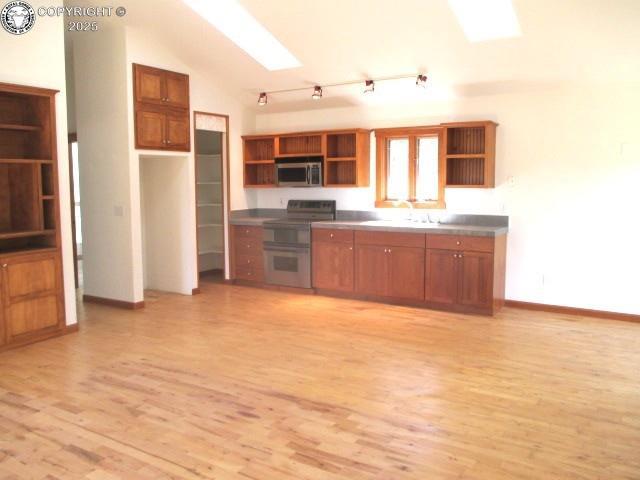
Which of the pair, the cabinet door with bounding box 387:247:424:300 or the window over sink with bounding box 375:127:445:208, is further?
the window over sink with bounding box 375:127:445:208

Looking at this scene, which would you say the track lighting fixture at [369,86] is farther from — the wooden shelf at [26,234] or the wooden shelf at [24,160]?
the wooden shelf at [26,234]

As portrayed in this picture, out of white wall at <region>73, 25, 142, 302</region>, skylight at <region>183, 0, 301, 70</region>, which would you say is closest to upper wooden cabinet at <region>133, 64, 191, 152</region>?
white wall at <region>73, 25, 142, 302</region>

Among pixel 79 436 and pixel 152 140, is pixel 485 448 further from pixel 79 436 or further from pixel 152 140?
pixel 152 140

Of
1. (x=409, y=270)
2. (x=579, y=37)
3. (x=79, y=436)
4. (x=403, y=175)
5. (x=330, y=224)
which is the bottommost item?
(x=79, y=436)

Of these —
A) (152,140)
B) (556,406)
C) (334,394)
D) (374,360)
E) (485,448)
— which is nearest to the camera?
(485,448)

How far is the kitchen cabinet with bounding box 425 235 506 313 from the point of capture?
18.6 feet

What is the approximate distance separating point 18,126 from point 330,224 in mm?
3430

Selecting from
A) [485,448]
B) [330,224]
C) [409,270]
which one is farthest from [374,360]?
[330,224]

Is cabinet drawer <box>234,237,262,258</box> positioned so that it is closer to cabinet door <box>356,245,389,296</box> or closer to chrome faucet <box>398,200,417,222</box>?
A: cabinet door <box>356,245,389,296</box>

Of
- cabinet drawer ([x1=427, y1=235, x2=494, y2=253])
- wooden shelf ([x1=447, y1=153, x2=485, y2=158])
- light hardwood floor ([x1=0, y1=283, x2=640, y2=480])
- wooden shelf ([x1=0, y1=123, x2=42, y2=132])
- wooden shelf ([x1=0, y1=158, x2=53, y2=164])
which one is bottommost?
light hardwood floor ([x1=0, y1=283, x2=640, y2=480])

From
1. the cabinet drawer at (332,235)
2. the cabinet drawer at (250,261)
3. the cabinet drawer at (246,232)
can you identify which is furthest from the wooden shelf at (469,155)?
the cabinet drawer at (250,261)

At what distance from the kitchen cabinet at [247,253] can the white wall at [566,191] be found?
256 centimetres

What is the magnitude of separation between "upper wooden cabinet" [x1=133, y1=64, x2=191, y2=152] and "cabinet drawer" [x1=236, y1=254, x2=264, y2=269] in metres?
1.67

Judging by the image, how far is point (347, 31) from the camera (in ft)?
17.2
